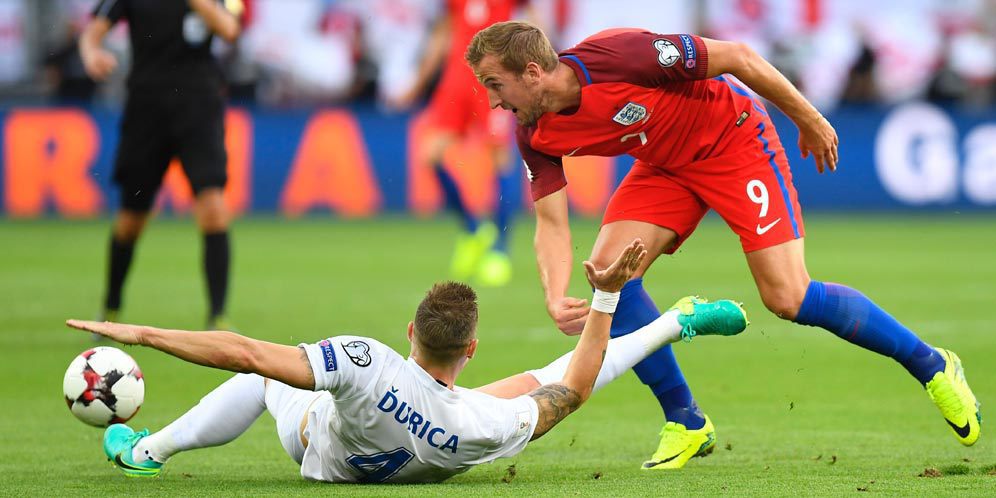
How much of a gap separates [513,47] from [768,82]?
1.00 m

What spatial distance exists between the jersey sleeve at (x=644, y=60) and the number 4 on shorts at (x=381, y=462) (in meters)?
1.62

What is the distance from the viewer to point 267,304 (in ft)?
38.1

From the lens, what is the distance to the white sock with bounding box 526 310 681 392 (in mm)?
5484

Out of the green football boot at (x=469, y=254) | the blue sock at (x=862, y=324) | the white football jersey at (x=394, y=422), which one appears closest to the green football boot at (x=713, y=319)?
the blue sock at (x=862, y=324)

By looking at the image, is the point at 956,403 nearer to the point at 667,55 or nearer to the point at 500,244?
the point at 667,55

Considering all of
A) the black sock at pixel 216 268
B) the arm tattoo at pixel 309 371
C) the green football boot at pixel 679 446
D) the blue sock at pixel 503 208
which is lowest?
the blue sock at pixel 503 208

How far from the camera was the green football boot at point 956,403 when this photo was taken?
226 inches

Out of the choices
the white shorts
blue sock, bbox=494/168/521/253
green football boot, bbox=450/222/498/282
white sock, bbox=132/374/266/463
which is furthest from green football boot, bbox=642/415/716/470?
green football boot, bbox=450/222/498/282

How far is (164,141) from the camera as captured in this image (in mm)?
9539

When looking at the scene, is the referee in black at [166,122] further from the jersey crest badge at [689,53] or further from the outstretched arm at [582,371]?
the outstretched arm at [582,371]

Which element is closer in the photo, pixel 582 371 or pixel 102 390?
pixel 582 371

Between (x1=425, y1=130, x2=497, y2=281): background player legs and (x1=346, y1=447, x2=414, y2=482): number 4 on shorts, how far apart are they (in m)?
8.08

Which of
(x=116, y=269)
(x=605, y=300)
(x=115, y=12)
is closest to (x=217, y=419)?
(x=605, y=300)

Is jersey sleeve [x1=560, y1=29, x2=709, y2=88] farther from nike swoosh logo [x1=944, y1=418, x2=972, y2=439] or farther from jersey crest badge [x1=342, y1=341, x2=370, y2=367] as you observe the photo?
nike swoosh logo [x1=944, y1=418, x2=972, y2=439]
